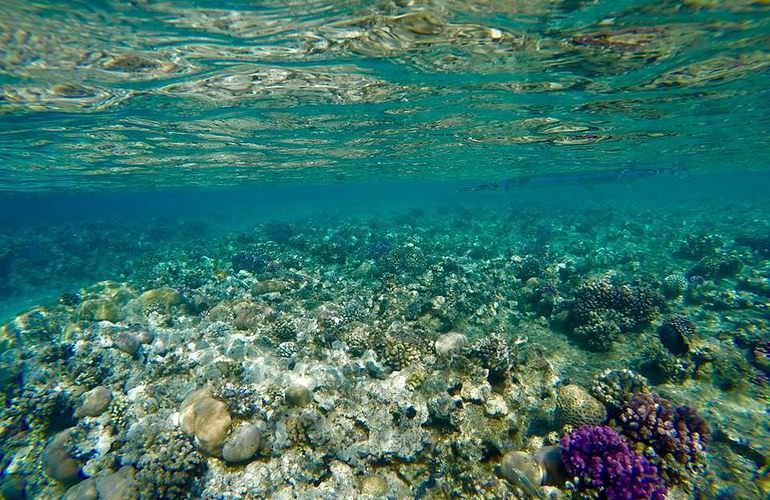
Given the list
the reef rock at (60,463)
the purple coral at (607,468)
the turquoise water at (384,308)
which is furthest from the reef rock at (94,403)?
the purple coral at (607,468)

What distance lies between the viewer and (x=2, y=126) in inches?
548

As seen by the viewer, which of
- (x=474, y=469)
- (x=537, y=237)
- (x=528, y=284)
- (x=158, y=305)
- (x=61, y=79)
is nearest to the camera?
(x=474, y=469)

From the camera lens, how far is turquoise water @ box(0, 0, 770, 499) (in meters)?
5.22

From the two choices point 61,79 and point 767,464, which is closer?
point 767,464

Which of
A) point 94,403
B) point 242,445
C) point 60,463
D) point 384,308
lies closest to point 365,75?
point 384,308

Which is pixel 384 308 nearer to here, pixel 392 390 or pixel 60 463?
pixel 392 390

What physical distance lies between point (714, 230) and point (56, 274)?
42766 millimetres

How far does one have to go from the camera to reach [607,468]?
439 cm

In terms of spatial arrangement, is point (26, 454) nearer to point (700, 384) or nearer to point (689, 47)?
point (700, 384)

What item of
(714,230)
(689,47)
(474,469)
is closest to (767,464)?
(474,469)

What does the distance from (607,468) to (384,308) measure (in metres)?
6.50

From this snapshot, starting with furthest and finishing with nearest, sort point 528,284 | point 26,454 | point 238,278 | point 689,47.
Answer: point 238,278 → point 528,284 → point 689,47 → point 26,454

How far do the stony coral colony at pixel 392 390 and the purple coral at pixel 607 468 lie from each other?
0.02 m

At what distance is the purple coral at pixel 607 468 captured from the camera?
13.8 feet
